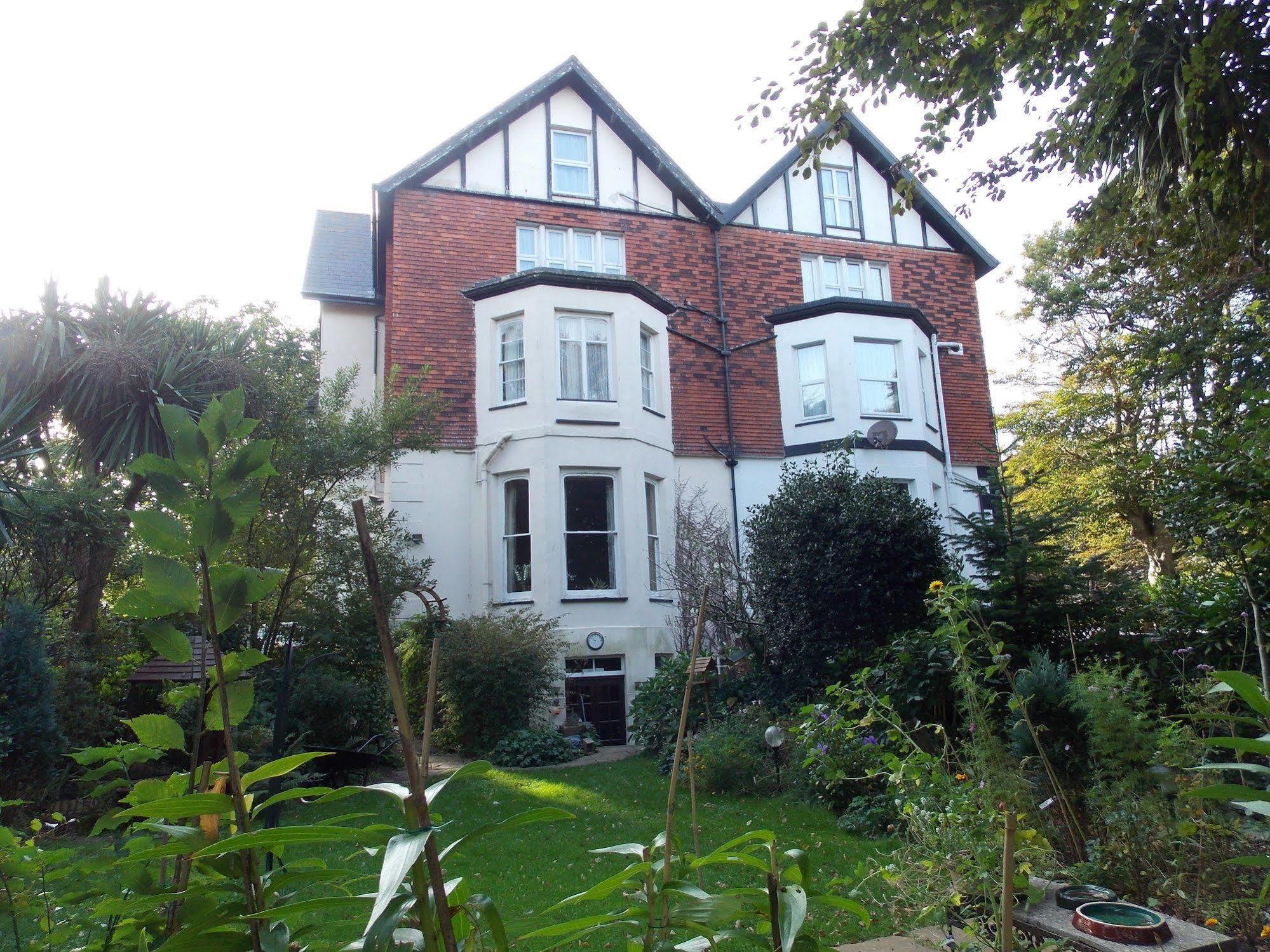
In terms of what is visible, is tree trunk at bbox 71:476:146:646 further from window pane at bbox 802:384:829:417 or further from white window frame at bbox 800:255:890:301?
white window frame at bbox 800:255:890:301

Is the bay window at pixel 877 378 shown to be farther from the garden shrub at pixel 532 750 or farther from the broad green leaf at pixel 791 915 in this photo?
the broad green leaf at pixel 791 915

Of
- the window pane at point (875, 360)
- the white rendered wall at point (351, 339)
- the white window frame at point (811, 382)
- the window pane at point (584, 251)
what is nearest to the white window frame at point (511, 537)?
the white rendered wall at point (351, 339)

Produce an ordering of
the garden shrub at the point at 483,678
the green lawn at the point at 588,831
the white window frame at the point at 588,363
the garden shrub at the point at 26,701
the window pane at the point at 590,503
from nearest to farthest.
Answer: the green lawn at the point at 588,831
the garden shrub at the point at 26,701
the garden shrub at the point at 483,678
the window pane at the point at 590,503
the white window frame at the point at 588,363

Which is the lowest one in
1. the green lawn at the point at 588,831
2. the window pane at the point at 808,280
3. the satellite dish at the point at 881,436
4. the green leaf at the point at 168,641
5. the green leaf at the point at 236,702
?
the green lawn at the point at 588,831

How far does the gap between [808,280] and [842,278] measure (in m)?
0.79

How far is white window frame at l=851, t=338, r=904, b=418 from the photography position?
1739 cm

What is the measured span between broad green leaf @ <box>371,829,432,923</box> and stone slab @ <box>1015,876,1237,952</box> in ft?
10.2

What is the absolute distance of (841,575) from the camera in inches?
450

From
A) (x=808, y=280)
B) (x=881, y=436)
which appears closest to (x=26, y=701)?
(x=881, y=436)

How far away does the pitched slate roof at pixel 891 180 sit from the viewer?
746 inches

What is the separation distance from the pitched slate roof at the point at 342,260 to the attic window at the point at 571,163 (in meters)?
3.64

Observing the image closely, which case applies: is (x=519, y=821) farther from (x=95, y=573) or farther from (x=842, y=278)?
(x=842, y=278)

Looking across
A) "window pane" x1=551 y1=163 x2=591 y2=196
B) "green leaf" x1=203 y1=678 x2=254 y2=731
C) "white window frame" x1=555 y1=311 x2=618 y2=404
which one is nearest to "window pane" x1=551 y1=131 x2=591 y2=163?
"window pane" x1=551 y1=163 x2=591 y2=196

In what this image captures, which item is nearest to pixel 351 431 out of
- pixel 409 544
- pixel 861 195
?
pixel 409 544
